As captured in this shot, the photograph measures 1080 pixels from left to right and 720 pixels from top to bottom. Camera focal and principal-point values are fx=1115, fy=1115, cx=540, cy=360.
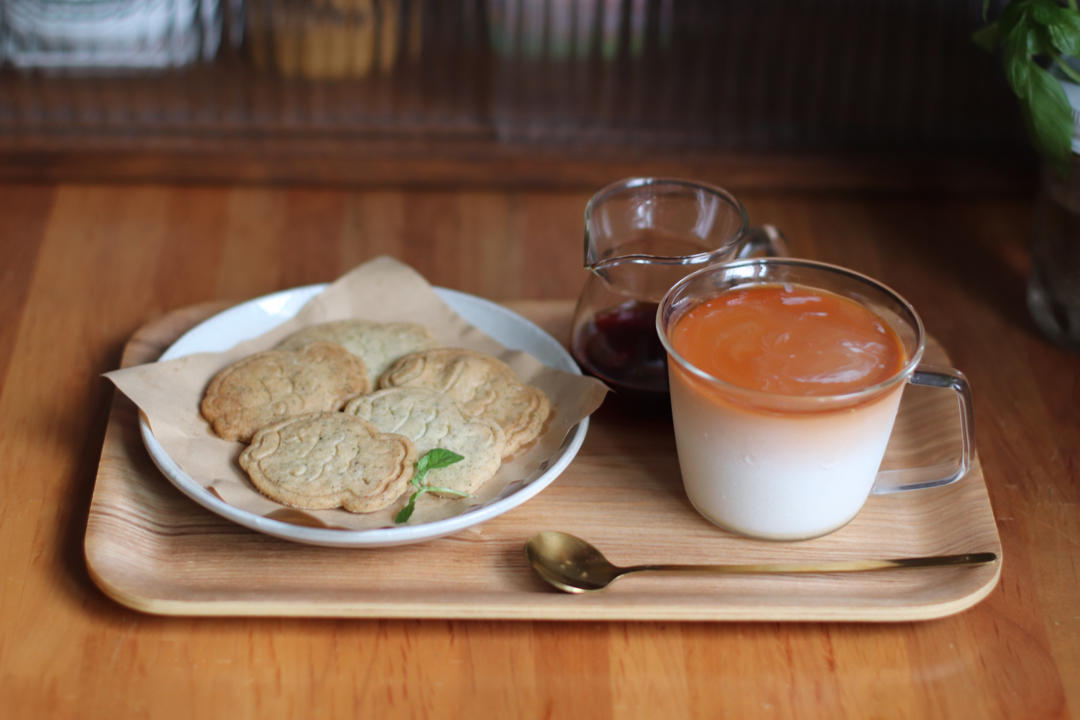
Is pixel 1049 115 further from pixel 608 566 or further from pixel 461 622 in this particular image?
pixel 461 622

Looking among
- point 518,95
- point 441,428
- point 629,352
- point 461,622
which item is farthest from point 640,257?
point 518,95

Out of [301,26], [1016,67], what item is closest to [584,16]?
[301,26]

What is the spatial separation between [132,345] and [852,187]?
0.89m

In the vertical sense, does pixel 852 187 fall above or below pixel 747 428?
below

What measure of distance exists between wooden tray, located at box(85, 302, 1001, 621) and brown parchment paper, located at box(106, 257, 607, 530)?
0.11 ft

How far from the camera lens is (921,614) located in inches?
31.0

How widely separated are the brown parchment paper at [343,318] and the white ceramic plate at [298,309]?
1 cm

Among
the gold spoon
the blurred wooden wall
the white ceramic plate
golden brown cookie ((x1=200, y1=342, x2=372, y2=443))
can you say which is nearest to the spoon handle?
the gold spoon

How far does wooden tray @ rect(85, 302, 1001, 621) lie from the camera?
0.78m

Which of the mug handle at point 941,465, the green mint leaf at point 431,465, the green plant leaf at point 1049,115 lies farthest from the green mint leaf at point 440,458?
the green plant leaf at point 1049,115

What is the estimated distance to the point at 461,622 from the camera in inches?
31.5

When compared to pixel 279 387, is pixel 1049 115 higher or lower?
higher

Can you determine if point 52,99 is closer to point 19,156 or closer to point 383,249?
point 19,156

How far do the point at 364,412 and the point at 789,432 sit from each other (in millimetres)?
348
